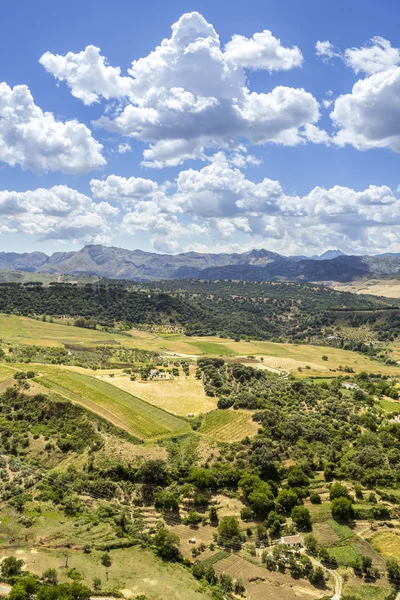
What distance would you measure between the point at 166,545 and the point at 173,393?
57.4 m

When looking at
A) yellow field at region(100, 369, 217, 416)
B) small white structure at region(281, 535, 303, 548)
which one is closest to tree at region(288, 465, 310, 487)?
small white structure at region(281, 535, 303, 548)

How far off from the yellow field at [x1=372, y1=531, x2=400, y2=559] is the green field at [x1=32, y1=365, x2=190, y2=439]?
4251 cm

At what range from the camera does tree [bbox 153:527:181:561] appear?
2194 inches

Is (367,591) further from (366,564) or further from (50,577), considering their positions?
(50,577)

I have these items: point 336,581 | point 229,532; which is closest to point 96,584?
point 229,532

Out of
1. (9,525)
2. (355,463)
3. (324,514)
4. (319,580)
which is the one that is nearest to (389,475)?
(355,463)

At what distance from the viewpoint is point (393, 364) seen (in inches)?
7530

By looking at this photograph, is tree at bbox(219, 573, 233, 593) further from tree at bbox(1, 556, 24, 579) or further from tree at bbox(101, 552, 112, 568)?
tree at bbox(1, 556, 24, 579)

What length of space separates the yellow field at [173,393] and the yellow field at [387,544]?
48.2 m

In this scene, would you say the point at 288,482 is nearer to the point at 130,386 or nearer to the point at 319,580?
the point at 319,580

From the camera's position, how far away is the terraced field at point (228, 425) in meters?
88.5

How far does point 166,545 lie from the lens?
5597 centimetres

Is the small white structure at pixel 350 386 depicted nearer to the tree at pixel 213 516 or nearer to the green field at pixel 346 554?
the green field at pixel 346 554

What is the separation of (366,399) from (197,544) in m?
72.3
